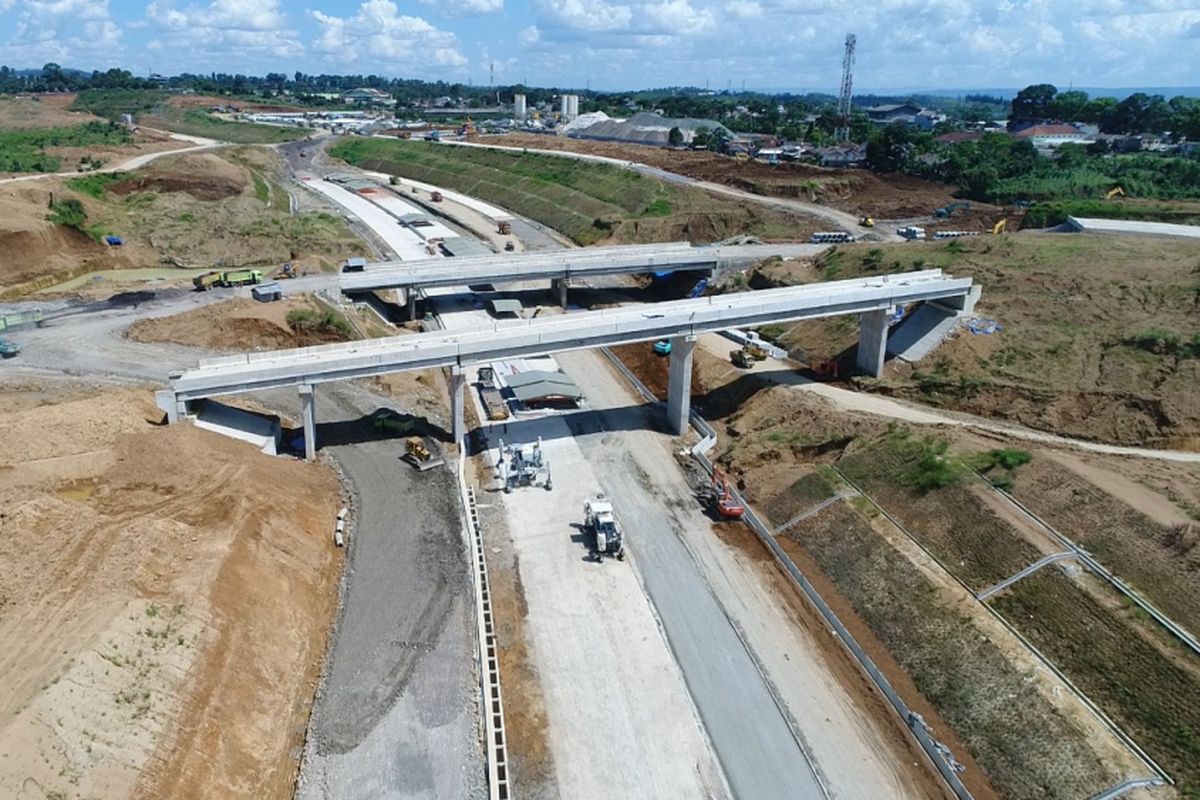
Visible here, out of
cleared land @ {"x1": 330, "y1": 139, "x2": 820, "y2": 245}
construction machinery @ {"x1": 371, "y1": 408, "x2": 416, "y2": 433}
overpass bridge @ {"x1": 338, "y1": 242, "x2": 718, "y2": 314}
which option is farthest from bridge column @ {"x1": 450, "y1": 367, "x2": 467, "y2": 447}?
cleared land @ {"x1": 330, "y1": 139, "x2": 820, "y2": 245}

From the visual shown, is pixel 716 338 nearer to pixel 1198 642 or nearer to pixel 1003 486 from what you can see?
pixel 1003 486

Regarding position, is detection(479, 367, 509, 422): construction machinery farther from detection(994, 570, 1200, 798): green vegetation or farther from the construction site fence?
detection(994, 570, 1200, 798): green vegetation

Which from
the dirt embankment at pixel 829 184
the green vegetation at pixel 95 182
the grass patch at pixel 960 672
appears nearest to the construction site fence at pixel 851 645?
the grass patch at pixel 960 672

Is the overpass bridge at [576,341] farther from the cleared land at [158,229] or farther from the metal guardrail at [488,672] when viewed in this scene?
the cleared land at [158,229]

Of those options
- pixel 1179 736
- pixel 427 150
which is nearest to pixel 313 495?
pixel 1179 736

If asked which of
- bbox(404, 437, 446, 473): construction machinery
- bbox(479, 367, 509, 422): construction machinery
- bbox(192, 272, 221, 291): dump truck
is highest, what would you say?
bbox(192, 272, 221, 291): dump truck
